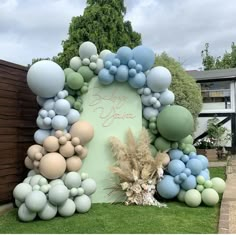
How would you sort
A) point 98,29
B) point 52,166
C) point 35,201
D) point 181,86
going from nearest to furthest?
point 35,201 → point 52,166 → point 181,86 → point 98,29

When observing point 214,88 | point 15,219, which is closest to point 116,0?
point 214,88

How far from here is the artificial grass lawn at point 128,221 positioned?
16.0 feet

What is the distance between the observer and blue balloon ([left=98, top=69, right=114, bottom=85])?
6.26 m

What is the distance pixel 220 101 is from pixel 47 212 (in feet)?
38.8

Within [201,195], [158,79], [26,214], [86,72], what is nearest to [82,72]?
[86,72]

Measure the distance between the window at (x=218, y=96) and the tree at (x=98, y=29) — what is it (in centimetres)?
563

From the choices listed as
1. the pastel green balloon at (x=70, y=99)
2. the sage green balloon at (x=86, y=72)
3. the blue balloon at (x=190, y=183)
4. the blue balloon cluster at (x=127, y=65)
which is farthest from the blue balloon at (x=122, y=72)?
the blue balloon at (x=190, y=183)

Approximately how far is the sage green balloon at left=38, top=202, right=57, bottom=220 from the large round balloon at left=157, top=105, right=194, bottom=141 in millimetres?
2274

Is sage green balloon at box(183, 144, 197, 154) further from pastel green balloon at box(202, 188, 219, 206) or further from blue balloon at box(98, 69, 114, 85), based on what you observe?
blue balloon at box(98, 69, 114, 85)

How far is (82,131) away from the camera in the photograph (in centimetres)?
596

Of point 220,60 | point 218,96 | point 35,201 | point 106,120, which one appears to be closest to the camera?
point 35,201

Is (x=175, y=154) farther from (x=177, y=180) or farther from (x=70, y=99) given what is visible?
(x=70, y=99)

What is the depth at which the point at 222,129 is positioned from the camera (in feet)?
46.9

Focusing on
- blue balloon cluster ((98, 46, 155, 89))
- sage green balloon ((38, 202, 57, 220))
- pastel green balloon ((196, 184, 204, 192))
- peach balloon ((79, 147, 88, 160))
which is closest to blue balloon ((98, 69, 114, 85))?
blue balloon cluster ((98, 46, 155, 89))
